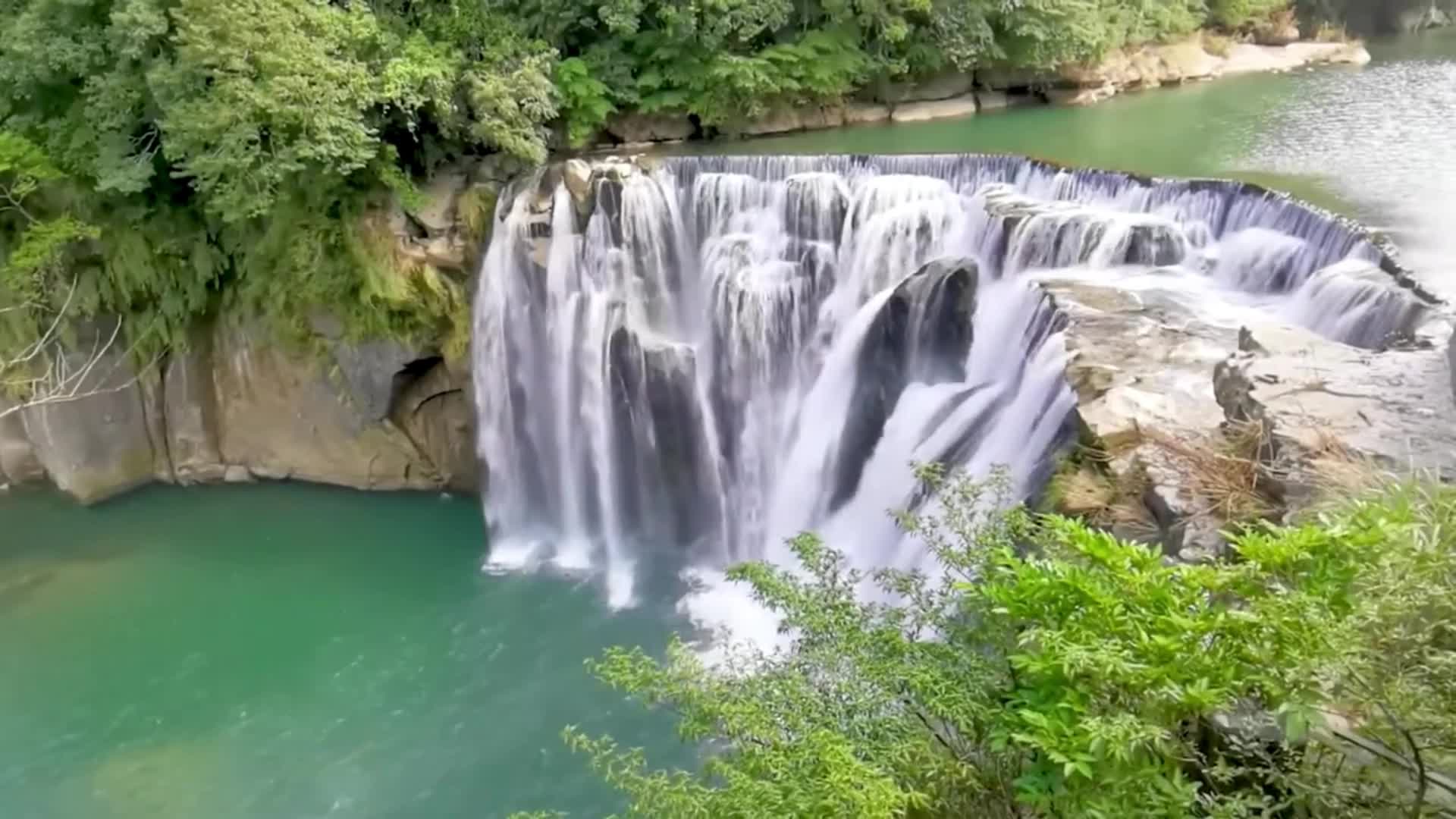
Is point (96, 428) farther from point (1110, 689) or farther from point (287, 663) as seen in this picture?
point (1110, 689)

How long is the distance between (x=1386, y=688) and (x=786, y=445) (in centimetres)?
948

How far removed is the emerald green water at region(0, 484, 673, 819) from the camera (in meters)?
9.93

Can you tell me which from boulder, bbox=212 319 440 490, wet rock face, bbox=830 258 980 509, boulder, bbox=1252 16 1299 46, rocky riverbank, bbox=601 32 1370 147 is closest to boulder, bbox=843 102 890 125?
rocky riverbank, bbox=601 32 1370 147

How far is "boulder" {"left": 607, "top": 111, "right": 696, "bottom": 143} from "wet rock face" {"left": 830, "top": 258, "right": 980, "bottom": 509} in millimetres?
8877

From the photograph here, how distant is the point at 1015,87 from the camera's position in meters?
22.4

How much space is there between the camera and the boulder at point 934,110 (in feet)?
67.5

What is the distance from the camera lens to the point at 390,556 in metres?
13.5

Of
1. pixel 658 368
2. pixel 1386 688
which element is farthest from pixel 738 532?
pixel 1386 688

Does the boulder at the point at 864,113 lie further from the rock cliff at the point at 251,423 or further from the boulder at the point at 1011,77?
the rock cliff at the point at 251,423

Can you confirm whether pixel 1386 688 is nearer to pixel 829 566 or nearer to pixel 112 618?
pixel 829 566

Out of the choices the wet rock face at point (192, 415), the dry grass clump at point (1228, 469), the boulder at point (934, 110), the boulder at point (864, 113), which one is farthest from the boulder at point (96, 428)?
the boulder at point (934, 110)

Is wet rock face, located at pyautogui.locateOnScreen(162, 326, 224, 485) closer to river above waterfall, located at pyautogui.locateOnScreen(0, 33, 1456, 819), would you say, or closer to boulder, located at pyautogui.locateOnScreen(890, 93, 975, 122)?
river above waterfall, located at pyautogui.locateOnScreen(0, 33, 1456, 819)

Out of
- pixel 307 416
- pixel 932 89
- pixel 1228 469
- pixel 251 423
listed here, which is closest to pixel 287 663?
pixel 307 416

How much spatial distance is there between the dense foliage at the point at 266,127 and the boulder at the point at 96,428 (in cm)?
75
